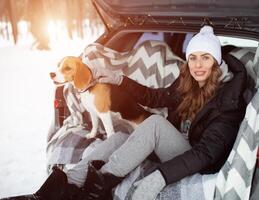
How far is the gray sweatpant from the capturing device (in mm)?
1627

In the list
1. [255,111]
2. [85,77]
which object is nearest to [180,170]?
[255,111]

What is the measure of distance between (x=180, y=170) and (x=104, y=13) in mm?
1302

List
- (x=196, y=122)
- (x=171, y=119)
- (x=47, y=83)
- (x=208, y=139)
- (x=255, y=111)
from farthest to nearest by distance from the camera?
1. (x=47, y=83)
2. (x=171, y=119)
3. (x=196, y=122)
4. (x=208, y=139)
5. (x=255, y=111)

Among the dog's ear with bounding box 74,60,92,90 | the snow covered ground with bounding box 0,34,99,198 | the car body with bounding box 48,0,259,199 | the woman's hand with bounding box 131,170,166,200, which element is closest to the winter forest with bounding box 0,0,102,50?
the snow covered ground with bounding box 0,34,99,198

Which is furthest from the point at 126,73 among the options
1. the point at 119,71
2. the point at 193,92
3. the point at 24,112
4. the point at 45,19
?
the point at 45,19

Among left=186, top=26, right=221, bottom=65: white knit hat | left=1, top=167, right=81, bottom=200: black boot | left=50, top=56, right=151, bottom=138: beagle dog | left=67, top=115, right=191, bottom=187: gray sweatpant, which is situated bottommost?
left=1, top=167, right=81, bottom=200: black boot

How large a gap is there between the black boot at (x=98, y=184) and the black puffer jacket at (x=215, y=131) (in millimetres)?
249

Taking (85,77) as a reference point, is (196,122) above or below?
below

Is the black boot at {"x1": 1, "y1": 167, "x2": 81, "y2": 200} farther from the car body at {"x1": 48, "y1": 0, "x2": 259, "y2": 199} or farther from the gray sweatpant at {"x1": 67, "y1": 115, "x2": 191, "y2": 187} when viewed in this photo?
the car body at {"x1": 48, "y1": 0, "x2": 259, "y2": 199}

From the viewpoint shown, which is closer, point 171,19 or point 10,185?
point 171,19

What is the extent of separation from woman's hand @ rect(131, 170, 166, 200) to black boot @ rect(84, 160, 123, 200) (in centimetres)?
16

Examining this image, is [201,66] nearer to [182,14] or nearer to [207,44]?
[207,44]

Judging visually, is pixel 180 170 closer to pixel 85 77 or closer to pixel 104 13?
pixel 85 77

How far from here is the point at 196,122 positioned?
167 cm
